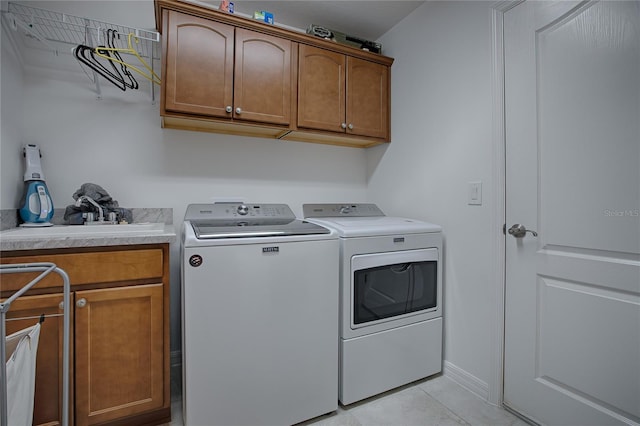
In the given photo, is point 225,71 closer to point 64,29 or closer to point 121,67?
point 121,67

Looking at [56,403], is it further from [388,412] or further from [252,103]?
[252,103]

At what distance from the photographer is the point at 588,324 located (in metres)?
1.31

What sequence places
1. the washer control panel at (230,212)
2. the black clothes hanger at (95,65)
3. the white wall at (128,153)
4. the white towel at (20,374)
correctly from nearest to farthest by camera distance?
1. the white towel at (20,374)
2. the black clothes hanger at (95,65)
3. the white wall at (128,153)
4. the washer control panel at (230,212)

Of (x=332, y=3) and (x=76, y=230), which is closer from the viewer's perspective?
(x=76, y=230)

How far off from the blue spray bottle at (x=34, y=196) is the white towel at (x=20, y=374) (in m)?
0.96

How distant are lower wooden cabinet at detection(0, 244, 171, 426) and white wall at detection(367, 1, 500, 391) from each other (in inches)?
62.9

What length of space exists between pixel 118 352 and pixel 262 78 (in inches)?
62.9

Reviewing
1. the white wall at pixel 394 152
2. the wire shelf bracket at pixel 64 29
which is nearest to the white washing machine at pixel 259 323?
the white wall at pixel 394 152

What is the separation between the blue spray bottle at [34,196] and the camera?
156 centimetres

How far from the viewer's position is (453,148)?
1.87 metres

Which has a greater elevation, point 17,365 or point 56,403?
point 17,365

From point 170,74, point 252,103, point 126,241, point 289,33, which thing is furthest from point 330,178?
point 126,241

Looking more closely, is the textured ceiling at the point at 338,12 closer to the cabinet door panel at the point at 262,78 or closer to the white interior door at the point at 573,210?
the cabinet door panel at the point at 262,78

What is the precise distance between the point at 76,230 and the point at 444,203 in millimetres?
2061
